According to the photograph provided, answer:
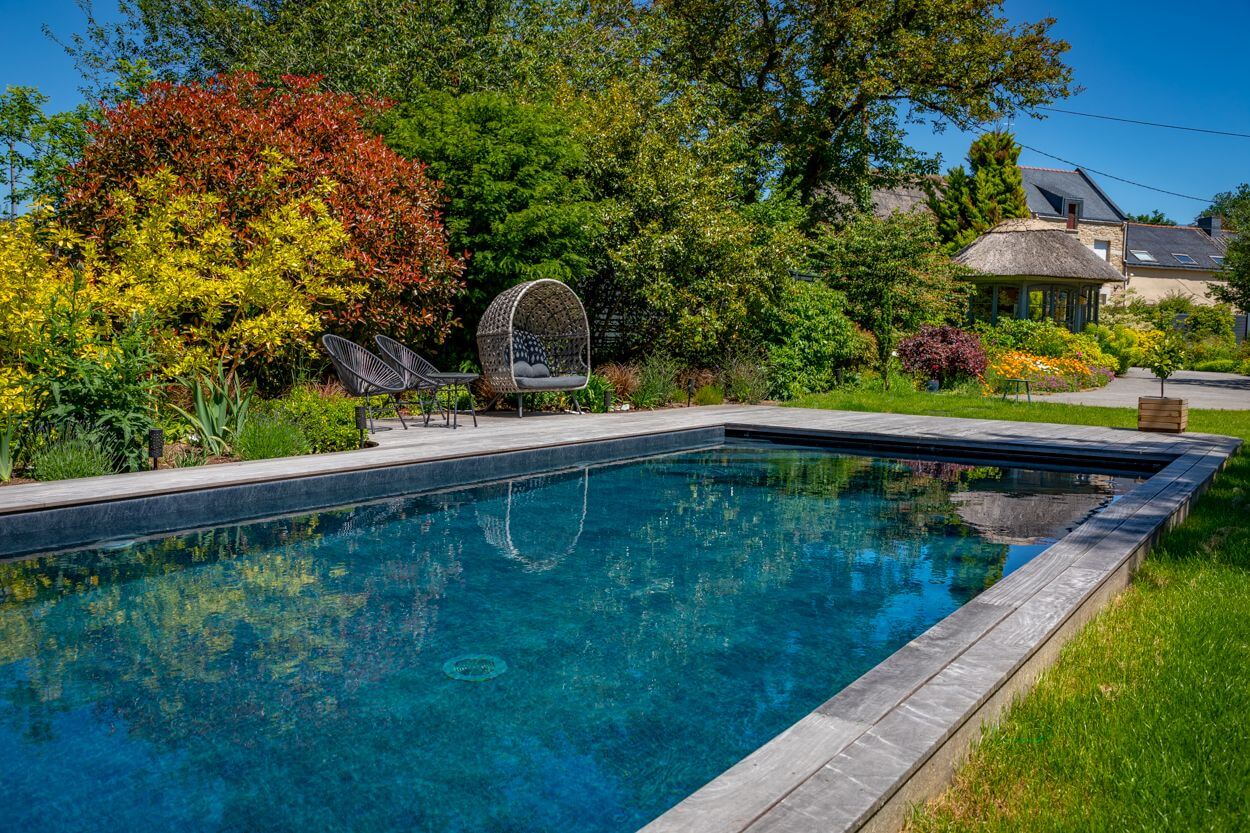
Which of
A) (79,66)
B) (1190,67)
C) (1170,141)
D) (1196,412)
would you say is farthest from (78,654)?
(1170,141)

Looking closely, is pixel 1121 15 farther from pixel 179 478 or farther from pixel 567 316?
pixel 179 478

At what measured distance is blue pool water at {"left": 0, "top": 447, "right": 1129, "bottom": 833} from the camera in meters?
2.68

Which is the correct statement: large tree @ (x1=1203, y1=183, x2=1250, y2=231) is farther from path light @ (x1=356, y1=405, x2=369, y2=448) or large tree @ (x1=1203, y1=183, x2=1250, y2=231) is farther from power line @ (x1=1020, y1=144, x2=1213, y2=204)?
path light @ (x1=356, y1=405, x2=369, y2=448)

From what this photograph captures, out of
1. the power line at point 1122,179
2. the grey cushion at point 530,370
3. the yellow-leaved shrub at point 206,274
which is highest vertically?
the power line at point 1122,179

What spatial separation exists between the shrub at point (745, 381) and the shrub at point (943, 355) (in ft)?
14.0

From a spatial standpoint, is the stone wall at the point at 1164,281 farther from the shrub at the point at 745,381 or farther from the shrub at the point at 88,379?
the shrub at the point at 88,379

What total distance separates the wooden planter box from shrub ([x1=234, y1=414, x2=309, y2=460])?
905cm

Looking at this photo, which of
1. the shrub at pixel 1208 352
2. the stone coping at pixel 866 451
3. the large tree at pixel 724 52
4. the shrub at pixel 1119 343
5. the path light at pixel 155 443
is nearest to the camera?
the stone coping at pixel 866 451

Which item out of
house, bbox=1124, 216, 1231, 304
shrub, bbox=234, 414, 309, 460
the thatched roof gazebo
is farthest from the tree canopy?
shrub, bbox=234, 414, 309, 460

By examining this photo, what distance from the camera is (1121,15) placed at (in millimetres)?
26375

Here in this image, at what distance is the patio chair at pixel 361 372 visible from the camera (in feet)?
30.1

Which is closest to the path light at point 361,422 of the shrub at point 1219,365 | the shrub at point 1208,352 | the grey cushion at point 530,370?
the grey cushion at point 530,370

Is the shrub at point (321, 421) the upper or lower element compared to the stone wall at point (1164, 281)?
lower

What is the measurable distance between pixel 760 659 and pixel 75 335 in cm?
587
